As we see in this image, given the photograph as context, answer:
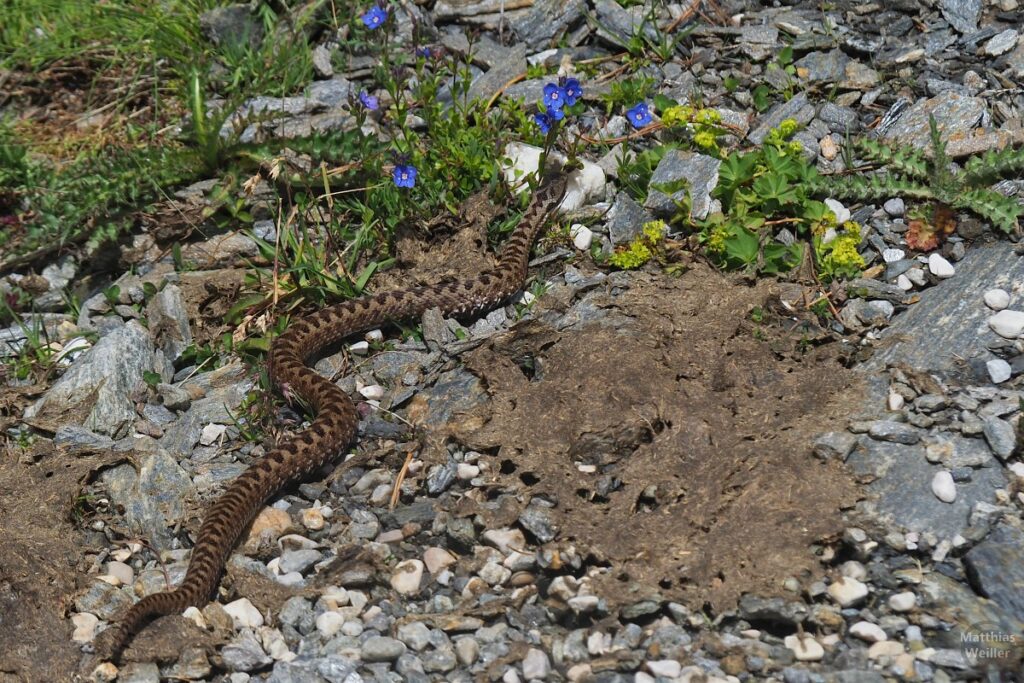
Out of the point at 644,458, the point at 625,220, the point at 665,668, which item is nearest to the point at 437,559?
the point at 644,458

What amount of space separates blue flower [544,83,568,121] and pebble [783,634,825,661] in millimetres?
4273

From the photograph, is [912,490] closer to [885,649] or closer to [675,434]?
[885,649]

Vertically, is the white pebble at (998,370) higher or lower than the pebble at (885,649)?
higher

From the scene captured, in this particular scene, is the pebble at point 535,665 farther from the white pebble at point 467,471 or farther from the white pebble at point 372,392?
the white pebble at point 372,392

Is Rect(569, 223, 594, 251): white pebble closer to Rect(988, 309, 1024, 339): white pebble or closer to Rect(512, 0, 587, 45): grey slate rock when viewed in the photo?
Rect(512, 0, 587, 45): grey slate rock

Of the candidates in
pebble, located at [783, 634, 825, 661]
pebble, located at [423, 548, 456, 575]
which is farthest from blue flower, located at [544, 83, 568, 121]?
pebble, located at [783, 634, 825, 661]

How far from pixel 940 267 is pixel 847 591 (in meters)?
2.75

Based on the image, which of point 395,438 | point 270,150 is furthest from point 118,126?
point 395,438

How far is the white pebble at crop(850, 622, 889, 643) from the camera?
189 inches

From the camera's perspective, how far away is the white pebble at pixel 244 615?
5.59 m

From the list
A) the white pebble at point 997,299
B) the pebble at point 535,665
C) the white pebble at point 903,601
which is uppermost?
the white pebble at point 997,299

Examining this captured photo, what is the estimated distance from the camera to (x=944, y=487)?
542 cm

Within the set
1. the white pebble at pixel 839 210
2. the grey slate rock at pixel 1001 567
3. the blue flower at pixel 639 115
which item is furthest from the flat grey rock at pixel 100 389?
the grey slate rock at pixel 1001 567

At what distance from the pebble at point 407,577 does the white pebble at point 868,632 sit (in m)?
2.16
